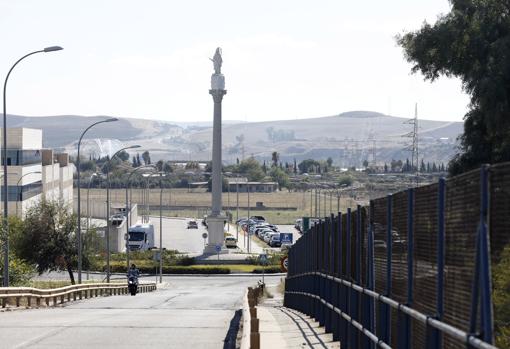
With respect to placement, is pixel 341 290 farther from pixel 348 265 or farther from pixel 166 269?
pixel 166 269

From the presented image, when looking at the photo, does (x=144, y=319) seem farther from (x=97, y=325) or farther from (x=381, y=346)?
(x=381, y=346)

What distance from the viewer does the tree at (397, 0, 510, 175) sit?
1503 inches

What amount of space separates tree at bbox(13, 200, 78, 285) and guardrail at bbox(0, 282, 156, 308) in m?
14.0

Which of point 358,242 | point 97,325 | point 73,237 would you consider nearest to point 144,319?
point 97,325

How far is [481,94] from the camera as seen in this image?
37781 mm

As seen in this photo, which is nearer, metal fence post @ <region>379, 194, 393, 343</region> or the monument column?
metal fence post @ <region>379, 194, 393, 343</region>

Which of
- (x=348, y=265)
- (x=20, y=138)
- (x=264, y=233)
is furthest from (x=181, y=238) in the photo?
(x=348, y=265)

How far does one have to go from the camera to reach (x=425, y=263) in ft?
38.8

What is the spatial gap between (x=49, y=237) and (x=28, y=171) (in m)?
37.2

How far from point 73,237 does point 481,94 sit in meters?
44.4

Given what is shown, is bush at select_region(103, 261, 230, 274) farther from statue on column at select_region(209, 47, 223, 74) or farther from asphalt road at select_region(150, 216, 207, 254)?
statue on column at select_region(209, 47, 223, 74)

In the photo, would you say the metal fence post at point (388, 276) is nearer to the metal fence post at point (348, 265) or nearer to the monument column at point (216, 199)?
the metal fence post at point (348, 265)

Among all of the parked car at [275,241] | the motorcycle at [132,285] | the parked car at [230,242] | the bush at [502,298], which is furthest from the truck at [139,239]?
the bush at [502,298]

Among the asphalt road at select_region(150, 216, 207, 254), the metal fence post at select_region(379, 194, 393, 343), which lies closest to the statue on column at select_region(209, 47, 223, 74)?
the asphalt road at select_region(150, 216, 207, 254)
